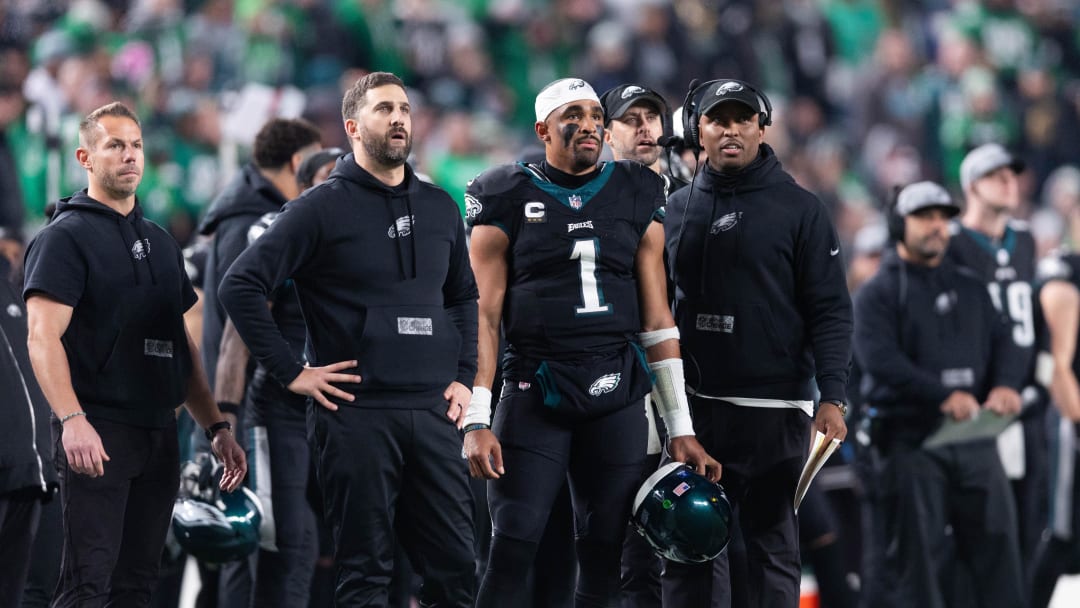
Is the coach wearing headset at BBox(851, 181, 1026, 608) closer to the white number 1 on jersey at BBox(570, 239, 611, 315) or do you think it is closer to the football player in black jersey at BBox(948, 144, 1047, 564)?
the football player in black jersey at BBox(948, 144, 1047, 564)

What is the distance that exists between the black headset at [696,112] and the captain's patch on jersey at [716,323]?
2.16 feet

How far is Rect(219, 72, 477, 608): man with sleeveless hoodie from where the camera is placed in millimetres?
5258

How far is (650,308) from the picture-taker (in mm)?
5668

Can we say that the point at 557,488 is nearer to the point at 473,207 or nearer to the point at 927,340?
the point at 473,207

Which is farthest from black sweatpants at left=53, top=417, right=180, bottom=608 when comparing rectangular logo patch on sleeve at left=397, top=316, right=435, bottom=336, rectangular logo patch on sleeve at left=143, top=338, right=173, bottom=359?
rectangular logo patch on sleeve at left=397, top=316, right=435, bottom=336

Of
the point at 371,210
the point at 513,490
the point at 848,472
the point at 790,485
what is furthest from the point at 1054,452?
the point at 371,210

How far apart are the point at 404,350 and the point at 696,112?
4.82 ft

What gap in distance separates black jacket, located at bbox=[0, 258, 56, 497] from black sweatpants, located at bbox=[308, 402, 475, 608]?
3.80ft

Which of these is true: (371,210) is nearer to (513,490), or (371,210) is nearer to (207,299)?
(513,490)

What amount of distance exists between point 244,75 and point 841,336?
8017 mm

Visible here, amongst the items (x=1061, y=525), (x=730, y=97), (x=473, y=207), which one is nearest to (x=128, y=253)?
(x=473, y=207)

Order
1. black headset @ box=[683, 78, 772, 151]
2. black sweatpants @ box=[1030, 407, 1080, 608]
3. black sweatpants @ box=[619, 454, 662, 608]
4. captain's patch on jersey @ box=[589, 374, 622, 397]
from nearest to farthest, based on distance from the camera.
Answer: captain's patch on jersey @ box=[589, 374, 622, 397] < black headset @ box=[683, 78, 772, 151] < black sweatpants @ box=[619, 454, 662, 608] < black sweatpants @ box=[1030, 407, 1080, 608]

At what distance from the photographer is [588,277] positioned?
5.54m

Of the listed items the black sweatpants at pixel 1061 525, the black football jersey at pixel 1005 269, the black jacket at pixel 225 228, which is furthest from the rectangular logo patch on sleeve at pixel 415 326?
the black sweatpants at pixel 1061 525
